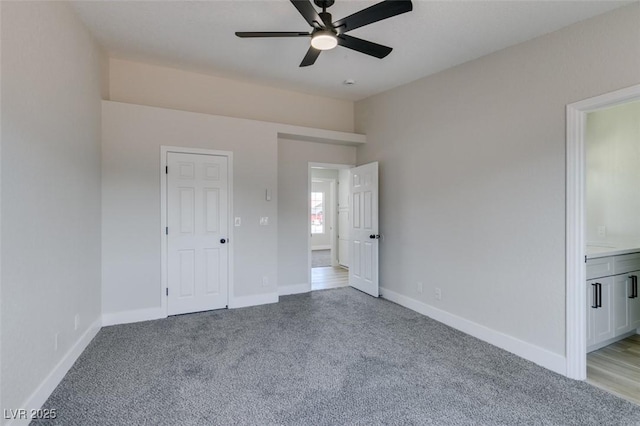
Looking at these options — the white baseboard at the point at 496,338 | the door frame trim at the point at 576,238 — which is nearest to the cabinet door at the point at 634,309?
the door frame trim at the point at 576,238

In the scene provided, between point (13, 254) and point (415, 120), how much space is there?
408cm

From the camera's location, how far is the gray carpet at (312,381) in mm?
2004

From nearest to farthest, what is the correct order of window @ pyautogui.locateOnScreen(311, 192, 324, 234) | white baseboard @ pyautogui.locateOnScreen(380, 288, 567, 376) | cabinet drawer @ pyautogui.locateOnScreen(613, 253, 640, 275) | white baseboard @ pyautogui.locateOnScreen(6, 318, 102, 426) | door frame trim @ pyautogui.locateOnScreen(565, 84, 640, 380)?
white baseboard @ pyautogui.locateOnScreen(6, 318, 102, 426) → door frame trim @ pyautogui.locateOnScreen(565, 84, 640, 380) → white baseboard @ pyautogui.locateOnScreen(380, 288, 567, 376) → cabinet drawer @ pyautogui.locateOnScreen(613, 253, 640, 275) → window @ pyautogui.locateOnScreen(311, 192, 324, 234)

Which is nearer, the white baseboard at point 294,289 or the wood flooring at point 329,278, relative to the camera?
the white baseboard at point 294,289

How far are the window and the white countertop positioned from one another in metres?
7.70

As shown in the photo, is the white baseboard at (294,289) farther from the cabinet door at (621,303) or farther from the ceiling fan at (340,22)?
the cabinet door at (621,303)

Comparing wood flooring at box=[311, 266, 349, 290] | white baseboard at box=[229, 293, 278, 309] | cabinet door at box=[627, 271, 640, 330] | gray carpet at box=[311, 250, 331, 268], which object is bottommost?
wood flooring at box=[311, 266, 349, 290]

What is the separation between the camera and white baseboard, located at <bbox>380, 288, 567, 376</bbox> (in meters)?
2.64

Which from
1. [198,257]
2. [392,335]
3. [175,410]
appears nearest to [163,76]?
[198,257]

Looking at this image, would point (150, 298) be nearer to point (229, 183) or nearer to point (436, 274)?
point (229, 183)

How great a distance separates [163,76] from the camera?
395 cm

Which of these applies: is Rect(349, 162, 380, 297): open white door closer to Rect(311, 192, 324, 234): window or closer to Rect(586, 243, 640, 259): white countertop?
Rect(586, 243, 640, 259): white countertop

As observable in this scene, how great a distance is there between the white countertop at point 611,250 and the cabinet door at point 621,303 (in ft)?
0.83

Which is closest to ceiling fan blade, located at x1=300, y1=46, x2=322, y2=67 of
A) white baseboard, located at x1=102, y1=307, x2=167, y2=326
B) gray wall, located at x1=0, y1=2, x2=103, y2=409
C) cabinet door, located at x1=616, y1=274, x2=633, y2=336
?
gray wall, located at x1=0, y1=2, x2=103, y2=409
